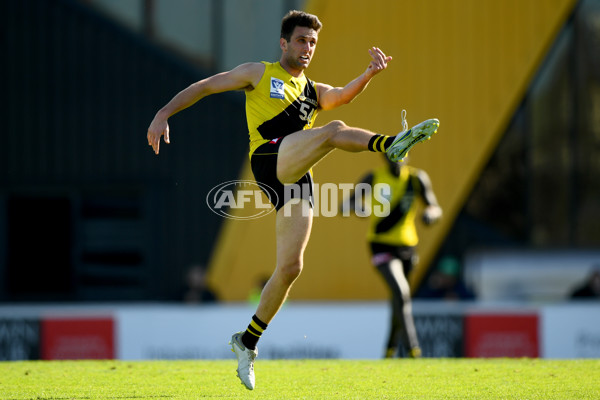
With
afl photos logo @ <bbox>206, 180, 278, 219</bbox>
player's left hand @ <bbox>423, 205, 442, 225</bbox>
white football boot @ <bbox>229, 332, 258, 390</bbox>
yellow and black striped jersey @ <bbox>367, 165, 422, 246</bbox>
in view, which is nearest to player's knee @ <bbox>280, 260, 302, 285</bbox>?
white football boot @ <bbox>229, 332, 258, 390</bbox>

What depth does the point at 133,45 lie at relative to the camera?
1636cm

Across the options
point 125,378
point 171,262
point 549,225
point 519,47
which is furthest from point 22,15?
point 125,378

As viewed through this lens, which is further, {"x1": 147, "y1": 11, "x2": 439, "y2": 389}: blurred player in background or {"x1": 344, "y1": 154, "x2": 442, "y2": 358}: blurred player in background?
{"x1": 344, "y1": 154, "x2": 442, "y2": 358}: blurred player in background

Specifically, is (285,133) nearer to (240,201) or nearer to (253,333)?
(253,333)

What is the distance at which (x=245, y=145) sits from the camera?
52.6 ft

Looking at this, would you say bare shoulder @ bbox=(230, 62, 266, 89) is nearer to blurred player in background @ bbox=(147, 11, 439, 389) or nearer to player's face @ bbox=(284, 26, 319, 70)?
blurred player in background @ bbox=(147, 11, 439, 389)

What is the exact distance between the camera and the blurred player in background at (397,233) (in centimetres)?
892

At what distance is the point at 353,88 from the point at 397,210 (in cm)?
328

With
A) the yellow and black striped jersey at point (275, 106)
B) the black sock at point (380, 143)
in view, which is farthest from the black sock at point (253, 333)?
the black sock at point (380, 143)

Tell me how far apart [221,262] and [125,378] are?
9.48 meters

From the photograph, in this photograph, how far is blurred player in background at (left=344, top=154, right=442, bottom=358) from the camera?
29.3 ft

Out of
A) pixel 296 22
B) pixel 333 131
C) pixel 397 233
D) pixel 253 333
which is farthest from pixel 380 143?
pixel 397 233

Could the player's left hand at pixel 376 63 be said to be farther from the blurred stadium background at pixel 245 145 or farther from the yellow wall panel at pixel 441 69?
the yellow wall panel at pixel 441 69

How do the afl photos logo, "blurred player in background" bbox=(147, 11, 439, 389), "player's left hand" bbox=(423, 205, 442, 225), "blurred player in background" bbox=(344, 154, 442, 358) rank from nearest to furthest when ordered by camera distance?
"blurred player in background" bbox=(147, 11, 439, 389) < "player's left hand" bbox=(423, 205, 442, 225) < "blurred player in background" bbox=(344, 154, 442, 358) < the afl photos logo
